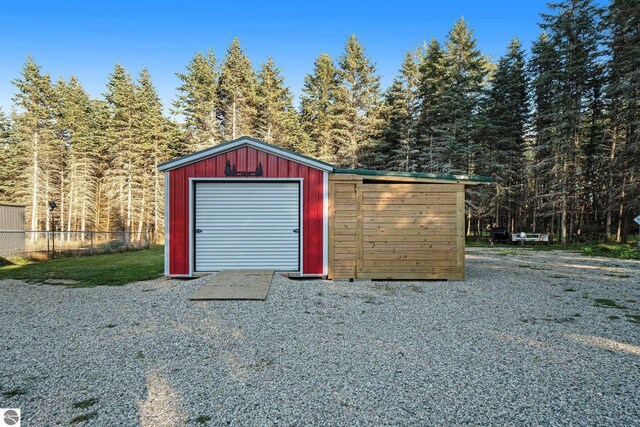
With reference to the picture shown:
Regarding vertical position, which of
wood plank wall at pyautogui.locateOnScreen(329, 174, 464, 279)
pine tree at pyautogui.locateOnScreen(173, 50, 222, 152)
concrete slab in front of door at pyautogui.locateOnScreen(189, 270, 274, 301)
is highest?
pine tree at pyautogui.locateOnScreen(173, 50, 222, 152)

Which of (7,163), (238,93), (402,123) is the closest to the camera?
(402,123)

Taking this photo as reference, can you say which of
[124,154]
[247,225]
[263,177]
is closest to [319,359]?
[247,225]

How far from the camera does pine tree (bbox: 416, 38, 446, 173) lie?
67.5 feet

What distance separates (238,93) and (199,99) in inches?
120

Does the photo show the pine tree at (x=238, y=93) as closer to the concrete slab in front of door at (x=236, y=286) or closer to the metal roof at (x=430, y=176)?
the metal roof at (x=430, y=176)

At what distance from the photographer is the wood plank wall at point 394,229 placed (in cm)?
728

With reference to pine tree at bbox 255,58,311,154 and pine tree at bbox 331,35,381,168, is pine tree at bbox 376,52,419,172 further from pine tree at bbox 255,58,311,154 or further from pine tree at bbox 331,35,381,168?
pine tree at bbox 255,58,311,154

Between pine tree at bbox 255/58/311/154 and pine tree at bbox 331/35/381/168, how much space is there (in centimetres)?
365

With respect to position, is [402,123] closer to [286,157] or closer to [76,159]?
[286,157]

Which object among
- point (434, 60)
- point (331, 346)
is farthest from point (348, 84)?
point (331, 346)

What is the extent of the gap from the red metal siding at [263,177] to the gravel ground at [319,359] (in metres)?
1.36

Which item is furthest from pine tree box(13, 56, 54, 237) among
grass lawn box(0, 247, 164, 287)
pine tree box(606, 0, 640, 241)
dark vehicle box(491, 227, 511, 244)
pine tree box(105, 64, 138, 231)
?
pine tree box(606, 0, 640, 241)

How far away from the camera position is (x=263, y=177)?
292 inches

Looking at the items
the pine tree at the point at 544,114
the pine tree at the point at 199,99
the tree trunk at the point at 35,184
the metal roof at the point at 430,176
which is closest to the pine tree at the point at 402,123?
the pine tree at the point at 544,114
